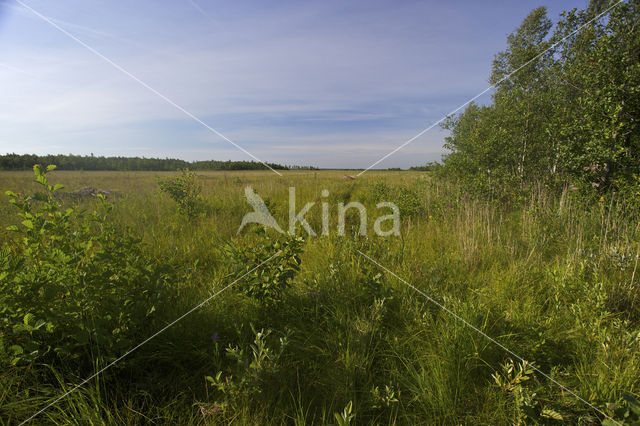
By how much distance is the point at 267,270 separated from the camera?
104 inches

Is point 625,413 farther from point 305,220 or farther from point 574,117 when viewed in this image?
point 574,117

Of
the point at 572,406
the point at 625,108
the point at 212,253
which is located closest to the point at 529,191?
the point at 625,108

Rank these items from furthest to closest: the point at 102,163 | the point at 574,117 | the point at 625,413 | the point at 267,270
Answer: the point at 102,163 < the point at 574,117 < the point at 267,270 < the point at 625,413

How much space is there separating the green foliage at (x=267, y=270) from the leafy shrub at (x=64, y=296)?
2.51 ft

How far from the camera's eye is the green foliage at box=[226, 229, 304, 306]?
8.45 feet

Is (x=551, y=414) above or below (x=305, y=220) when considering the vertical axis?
below

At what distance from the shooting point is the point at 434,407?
1798 millimetres

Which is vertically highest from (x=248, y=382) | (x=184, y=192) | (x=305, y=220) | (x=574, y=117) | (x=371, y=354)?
(x=574, y=117)

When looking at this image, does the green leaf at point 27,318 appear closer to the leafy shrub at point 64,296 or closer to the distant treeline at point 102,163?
the leafy shrub at point 64,296

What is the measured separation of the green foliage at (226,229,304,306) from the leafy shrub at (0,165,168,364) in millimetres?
764

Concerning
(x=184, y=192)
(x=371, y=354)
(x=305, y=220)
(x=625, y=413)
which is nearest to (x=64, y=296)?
(x=371, y=354)

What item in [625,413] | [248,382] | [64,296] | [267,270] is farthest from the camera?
[267,270]

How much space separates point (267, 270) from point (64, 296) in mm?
1680

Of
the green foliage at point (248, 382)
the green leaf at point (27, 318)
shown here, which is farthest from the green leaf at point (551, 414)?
the green leaf at point (27, 318)
